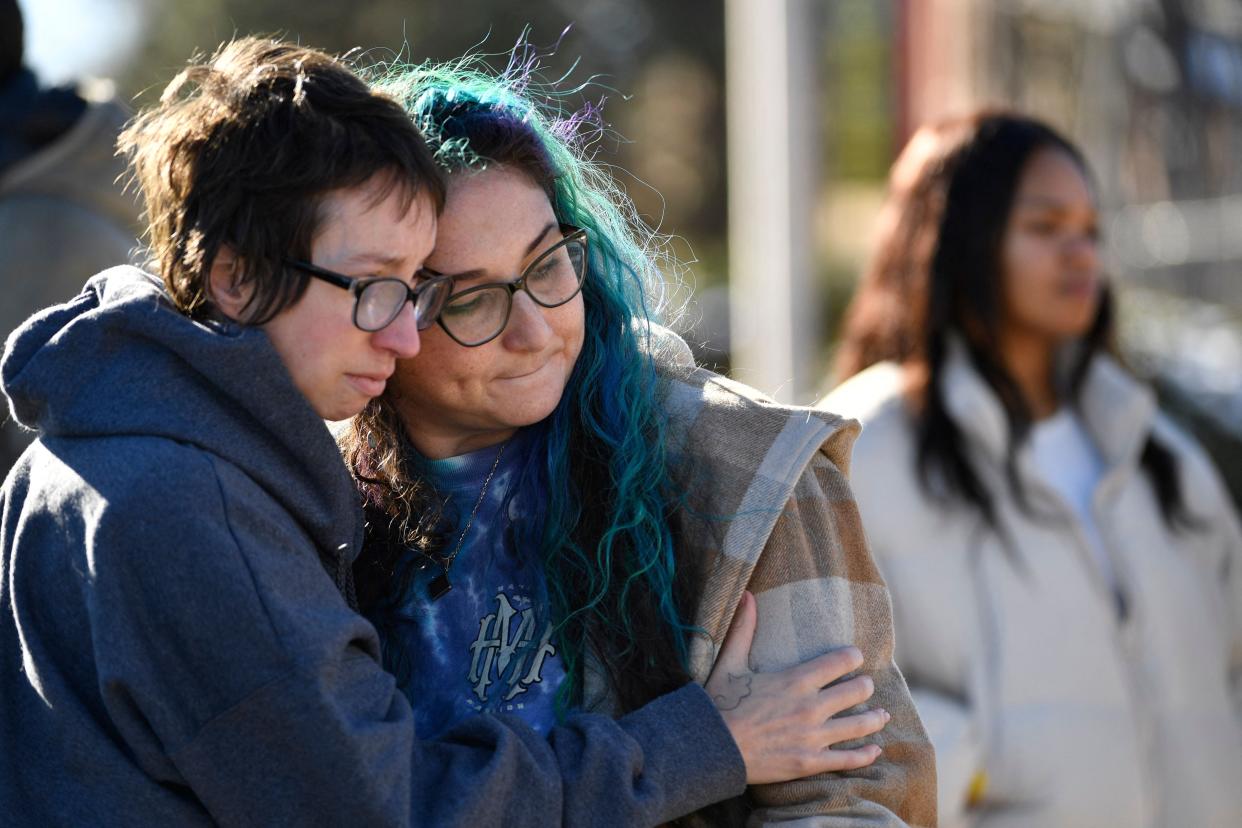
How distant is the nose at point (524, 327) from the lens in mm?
1866

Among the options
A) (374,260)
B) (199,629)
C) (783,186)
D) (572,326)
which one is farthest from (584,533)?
(783,186)

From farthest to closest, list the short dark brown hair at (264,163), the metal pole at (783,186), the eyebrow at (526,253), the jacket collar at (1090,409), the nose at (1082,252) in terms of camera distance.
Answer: the metal pole at (783,186)
the nose at (1082,252)
the jacket collar at (1090,409)
the eyebrow at (526,253)
the short dark brown hair at (264,163)

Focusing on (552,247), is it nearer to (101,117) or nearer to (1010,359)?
(101,117)

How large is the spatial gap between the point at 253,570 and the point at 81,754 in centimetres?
28

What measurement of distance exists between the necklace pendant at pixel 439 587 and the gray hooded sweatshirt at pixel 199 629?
0.78 ft

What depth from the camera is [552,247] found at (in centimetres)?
190

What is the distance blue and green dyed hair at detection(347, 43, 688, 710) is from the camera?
188cm

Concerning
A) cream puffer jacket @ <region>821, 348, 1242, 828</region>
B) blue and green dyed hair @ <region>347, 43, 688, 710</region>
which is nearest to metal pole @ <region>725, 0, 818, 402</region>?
cream puffer jacket @ <region>821, 348, 1242, 828</region>

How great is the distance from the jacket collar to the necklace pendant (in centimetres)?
171

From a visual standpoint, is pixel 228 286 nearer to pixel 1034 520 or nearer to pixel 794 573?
pixel 794 573

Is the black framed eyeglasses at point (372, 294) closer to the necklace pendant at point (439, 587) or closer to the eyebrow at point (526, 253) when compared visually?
the eyebrow at point (526, 253)

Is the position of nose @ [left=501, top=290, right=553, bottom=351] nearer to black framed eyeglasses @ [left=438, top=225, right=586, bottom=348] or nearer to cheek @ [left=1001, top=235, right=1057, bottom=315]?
black framed eyeglasses @ [left=438, top=225, right=586, bottom=348]

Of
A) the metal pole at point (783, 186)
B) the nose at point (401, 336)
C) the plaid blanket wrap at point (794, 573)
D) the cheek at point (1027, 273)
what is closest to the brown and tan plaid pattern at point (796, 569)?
the plaid blanket wrap at point (794, 573)

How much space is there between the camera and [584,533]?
1.94 metres
